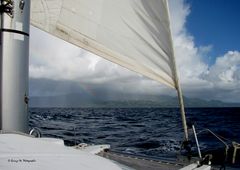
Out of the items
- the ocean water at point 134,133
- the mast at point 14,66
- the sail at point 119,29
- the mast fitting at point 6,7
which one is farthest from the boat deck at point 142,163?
the mast fitting at point 6,7

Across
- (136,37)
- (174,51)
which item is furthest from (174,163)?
(136,37)

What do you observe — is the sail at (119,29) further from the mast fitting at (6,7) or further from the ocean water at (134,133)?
the ocean water at (134,133)

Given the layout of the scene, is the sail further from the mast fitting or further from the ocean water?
the ocean water

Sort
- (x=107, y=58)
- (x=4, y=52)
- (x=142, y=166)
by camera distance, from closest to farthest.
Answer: (x=4, y=52) → (x=142, y=166) → (x=107, y=58)

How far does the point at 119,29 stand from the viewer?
4.00m

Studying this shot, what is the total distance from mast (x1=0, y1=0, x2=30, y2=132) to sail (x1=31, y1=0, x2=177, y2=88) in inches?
27.5

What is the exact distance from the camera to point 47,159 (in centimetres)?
235

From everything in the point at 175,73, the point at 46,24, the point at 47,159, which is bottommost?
the point at 47,159

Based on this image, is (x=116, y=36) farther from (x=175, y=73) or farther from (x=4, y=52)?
(x=4, y=52)

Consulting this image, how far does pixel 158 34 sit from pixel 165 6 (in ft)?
1.01

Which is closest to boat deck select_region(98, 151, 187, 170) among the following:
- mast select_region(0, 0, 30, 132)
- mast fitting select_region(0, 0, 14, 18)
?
mast select_region(0, 0, 30, 132)

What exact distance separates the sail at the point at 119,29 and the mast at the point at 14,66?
0.70 metres

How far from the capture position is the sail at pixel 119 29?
383cm

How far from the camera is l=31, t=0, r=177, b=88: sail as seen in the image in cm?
383
